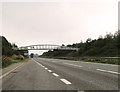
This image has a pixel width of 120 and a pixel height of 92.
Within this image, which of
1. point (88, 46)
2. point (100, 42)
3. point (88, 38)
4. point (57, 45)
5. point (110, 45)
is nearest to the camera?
point (110, 45)

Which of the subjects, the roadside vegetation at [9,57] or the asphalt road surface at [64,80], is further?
the roadside vegetation at [9,57]

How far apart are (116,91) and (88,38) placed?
124241 millimetres

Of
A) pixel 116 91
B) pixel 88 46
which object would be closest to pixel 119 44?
pixel 88 46

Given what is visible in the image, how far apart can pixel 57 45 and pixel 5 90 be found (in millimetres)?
154287

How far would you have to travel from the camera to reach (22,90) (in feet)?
22.8

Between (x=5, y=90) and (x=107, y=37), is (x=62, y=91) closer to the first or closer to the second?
(x=5, y=90)

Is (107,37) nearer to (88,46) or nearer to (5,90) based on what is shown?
(88,46)

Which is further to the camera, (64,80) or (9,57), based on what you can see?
(9,57)

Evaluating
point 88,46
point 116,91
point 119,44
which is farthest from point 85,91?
point 88,46

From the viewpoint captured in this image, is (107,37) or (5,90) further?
(107,37)

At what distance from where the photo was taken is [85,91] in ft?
21.3

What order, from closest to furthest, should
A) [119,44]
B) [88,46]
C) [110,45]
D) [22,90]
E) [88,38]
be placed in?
[22,90]
[119,44]
[110,45]
[88,46]
[88,38]

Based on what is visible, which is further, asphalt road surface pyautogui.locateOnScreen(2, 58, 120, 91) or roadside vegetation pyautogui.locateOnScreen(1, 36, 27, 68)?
roadside vegetation pyautogui.locateOnScreen(1, 36, 27, 68)

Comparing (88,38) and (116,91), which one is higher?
(88,38)
